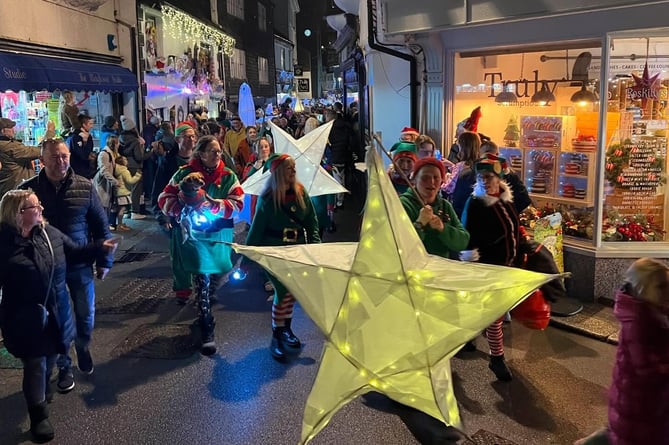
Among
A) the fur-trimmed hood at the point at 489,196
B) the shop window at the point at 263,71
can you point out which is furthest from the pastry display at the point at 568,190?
the shop window at the point at 263,71

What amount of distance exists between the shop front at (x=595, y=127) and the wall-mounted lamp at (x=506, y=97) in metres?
0.22

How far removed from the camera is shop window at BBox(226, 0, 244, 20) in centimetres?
3058

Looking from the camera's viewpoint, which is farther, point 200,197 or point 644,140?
point 644,140

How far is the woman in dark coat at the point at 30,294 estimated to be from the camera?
4344 millimetres

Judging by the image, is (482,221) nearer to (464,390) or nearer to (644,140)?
(464,390)

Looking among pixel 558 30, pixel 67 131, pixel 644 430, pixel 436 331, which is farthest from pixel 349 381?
pixel 67 131

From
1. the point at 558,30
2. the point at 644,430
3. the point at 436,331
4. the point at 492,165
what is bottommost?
the point at 644,430

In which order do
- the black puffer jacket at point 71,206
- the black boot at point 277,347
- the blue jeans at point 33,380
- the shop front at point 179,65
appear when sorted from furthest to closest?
1. the shop front at point 179,65
2. the black boot at point 277,347
3. the black puffer jacket at point 71,206
4. the blue jeans at point 33,380

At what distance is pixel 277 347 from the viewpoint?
580 cm

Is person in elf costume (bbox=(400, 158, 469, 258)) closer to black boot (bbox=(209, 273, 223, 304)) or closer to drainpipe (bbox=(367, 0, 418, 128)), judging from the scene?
black boot (bbox=(209, 273, 223, 304))

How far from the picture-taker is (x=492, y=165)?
5.12 m

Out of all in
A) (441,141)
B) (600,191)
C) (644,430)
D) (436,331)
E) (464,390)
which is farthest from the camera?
(441,141)

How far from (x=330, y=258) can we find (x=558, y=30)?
545cm

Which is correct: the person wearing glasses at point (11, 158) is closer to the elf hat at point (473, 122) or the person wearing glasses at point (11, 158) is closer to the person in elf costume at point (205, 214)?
the person in elf costume at point (205, 214)
